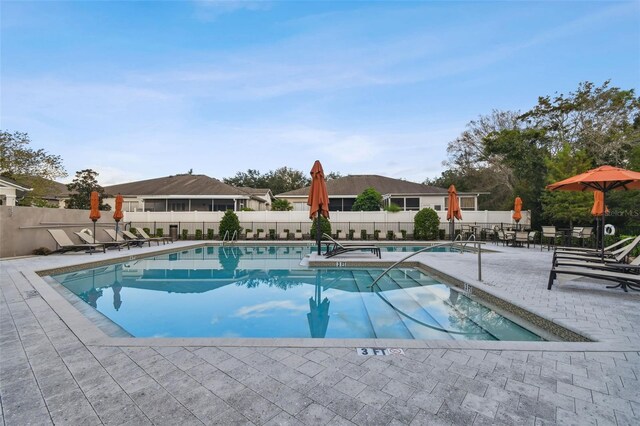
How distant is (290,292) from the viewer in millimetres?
7422

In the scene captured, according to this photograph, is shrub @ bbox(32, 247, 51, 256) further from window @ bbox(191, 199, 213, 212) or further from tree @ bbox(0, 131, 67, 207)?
window @ bbox(191, 199, 213, 212)

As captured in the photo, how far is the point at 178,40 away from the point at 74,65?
394cm

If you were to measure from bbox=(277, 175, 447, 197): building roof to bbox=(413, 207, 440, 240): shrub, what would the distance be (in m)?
6.61

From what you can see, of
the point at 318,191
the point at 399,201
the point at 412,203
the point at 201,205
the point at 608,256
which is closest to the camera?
the point at 608,256

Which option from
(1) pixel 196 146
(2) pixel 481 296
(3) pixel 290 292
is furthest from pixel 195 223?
(2) pixel 481 296

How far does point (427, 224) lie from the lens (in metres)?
19.7

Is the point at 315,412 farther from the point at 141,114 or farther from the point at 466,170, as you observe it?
the point at 466,170

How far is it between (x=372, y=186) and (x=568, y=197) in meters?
15.6

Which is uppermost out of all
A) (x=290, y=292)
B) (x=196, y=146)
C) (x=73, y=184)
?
(x=196, y=146)

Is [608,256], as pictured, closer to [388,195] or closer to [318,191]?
[318,191]

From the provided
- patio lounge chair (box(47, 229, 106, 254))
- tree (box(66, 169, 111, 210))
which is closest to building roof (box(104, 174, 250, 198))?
tree (box(66, 169, 111, 210))

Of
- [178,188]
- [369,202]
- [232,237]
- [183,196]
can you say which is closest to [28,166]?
[178,188]

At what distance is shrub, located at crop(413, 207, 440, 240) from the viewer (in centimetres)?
1967

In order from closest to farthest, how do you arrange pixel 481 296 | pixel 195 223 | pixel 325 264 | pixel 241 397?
pixel 241 397 → pixel 481 296 → pixel 325 264 → pixel 195 223
